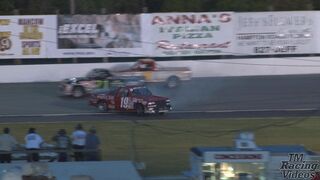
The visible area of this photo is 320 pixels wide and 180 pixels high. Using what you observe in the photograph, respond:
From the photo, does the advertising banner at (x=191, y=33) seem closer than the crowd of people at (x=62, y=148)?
No

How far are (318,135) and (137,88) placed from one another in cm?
1043

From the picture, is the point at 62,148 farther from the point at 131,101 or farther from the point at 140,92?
the point at 140,92

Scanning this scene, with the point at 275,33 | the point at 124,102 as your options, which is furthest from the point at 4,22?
the point at 124,102

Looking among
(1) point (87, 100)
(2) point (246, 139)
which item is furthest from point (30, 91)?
(2) point (246, 139)

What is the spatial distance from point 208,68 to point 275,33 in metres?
4.80

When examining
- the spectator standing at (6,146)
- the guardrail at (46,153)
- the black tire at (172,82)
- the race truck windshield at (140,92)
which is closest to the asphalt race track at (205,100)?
the black tire at (172,82)

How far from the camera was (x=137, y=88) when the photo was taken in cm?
3769

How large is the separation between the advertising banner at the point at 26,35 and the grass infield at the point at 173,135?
17.8 meters

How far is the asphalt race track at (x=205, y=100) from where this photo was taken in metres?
36.6

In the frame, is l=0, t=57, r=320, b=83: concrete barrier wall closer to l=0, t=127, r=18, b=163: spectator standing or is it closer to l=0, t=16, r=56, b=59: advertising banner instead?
l=0, t=16, r=56, b=59: advertising banner

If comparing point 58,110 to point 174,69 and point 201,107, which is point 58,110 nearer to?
point 201,107

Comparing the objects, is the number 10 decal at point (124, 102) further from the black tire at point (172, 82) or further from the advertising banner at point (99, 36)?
the advertising banner at point (99, 36)

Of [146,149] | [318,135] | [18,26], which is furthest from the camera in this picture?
[18,26]

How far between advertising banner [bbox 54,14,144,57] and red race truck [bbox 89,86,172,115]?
13.1m
